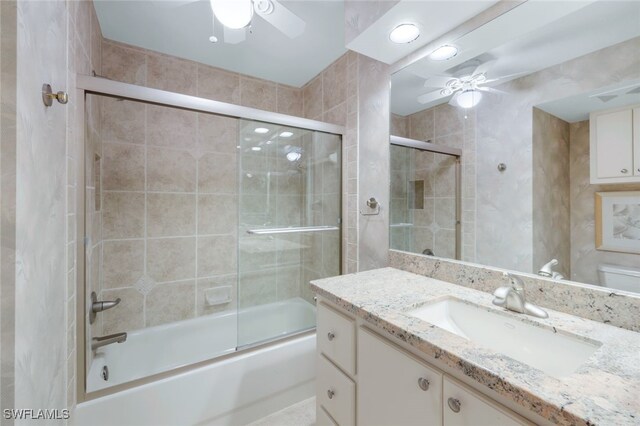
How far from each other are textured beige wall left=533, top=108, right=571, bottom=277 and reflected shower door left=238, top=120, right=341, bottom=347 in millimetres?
1212

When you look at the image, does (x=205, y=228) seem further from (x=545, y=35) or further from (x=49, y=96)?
(x=545, y=35)

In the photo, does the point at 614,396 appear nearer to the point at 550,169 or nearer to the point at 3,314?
the point at 550,169

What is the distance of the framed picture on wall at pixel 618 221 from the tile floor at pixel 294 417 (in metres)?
1.70

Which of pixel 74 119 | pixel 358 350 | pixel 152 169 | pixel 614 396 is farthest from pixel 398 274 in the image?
pixel 152 169

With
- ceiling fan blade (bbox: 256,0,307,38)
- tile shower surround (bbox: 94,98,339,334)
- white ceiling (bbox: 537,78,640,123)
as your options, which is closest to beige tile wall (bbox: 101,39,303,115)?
tile shower surround (bbox: 94,98,339,334)

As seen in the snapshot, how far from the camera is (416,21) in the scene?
1.19m

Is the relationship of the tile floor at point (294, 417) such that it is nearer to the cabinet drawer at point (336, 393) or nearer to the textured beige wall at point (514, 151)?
the cabinet drawer at point (336, 393)

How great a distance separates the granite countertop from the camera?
44cm

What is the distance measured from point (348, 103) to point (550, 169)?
1344 millimetres

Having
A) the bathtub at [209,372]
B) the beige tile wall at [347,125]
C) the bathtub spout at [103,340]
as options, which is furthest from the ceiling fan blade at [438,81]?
the bathtub spout at [103,340]

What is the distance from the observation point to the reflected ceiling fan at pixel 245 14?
104 cm

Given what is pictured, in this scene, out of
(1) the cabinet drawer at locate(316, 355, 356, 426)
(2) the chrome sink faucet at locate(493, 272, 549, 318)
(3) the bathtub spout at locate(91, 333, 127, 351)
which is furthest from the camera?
(3) the bathtub spout at locate(91, 333, 127, 351)

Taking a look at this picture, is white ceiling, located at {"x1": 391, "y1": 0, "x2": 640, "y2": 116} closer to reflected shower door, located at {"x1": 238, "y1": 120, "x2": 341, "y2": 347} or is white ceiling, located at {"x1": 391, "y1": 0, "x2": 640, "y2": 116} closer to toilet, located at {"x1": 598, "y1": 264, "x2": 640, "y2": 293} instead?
toilet, located at {"x1": 598, "y1": 264, "x2": 640, "y2": 293}

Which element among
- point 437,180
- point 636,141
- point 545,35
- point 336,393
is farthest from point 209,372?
point 545,35
